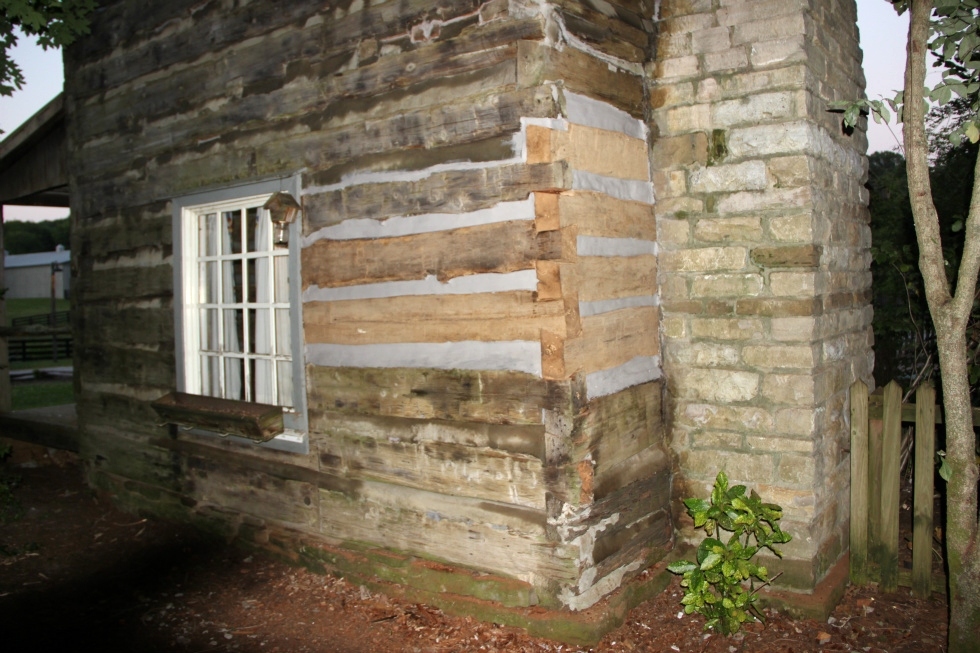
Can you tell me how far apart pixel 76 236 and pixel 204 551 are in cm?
329

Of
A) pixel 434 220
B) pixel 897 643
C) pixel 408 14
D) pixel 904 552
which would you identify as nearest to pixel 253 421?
pixel 434 220

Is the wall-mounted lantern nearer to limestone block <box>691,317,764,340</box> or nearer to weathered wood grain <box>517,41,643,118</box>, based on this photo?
weathered wood grain <box>517,41,643,118</box>

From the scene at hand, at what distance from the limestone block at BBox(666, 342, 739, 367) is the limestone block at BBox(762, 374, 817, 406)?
0.23 m

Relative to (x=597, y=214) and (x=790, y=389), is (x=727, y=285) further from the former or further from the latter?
(x=597, y=214)

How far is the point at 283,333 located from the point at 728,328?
10.1 ft

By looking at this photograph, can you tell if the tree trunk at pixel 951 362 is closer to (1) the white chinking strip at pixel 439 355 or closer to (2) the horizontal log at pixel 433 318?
(2) the horizontal log at pixel 433 318

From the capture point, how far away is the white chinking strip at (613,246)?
3953mm

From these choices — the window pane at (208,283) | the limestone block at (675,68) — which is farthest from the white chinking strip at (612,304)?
the window pane at (208,283)

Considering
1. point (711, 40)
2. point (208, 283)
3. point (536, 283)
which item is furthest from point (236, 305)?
point (711, 40)

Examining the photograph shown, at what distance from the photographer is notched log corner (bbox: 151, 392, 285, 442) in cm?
497

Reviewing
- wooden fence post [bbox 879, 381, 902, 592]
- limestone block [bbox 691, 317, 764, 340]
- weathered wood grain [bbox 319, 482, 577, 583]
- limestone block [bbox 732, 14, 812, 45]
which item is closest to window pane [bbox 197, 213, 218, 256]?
weathered wood grain [bbox 319, 482, 577, 583]

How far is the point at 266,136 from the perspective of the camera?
5.07 m

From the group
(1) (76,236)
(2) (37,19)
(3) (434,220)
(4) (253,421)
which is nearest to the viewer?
(3) (434,220)

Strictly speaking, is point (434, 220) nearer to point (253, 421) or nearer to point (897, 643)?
point (253, 421)
